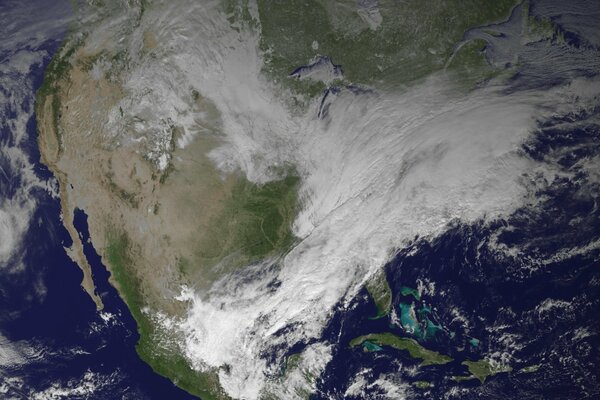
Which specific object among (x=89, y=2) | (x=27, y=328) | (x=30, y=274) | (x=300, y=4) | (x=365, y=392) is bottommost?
(x=365, y=392)

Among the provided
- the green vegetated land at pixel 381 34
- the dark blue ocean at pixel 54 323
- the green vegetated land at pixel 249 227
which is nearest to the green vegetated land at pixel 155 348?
the dark blue ocean at pixel 54 323

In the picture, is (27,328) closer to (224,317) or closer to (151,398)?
(151,398)

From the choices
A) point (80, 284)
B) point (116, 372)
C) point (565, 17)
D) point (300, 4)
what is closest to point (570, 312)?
point (565, 17)

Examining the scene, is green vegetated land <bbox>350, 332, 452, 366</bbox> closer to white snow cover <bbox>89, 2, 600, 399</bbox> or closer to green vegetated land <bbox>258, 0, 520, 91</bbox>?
white snow cover <bbox>89, 2, 600, 399</bbox>

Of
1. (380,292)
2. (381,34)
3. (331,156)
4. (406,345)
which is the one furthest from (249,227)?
(381,34)

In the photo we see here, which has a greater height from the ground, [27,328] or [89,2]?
[89,2]

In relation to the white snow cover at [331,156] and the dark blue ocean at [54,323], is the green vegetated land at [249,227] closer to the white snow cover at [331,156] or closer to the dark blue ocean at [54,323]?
the white snow cover at [331,156]
